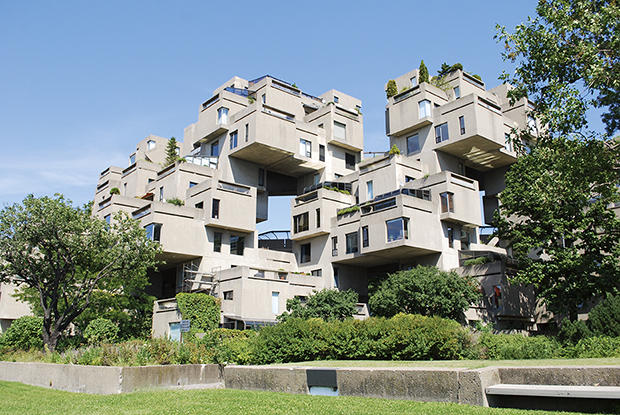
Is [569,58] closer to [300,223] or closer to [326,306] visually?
[326,306]

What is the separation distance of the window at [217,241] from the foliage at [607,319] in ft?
101

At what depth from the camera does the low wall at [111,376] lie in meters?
13.8

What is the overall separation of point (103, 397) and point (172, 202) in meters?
34.3

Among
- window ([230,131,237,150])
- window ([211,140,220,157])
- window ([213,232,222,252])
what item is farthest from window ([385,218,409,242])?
window ([211,140,220,157])

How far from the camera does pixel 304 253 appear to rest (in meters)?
48.9

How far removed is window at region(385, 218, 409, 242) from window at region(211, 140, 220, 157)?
21.6 meters

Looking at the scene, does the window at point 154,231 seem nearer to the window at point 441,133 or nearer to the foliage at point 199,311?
the foliage at point 199,311

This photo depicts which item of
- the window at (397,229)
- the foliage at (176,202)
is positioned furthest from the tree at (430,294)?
the foliage at (176,202)

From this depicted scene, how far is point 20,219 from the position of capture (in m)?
27.9

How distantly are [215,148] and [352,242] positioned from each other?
62.9 feet

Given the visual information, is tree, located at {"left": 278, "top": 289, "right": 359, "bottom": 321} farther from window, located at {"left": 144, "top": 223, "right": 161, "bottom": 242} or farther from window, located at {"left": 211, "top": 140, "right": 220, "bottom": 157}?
window, located at {"left": 211, "top": 140, "right": 220, "bottom": 157}

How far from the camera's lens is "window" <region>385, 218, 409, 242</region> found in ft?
128

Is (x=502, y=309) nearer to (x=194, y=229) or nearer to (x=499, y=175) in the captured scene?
(x=499, y=175)

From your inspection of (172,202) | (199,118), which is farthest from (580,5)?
(199,118)
